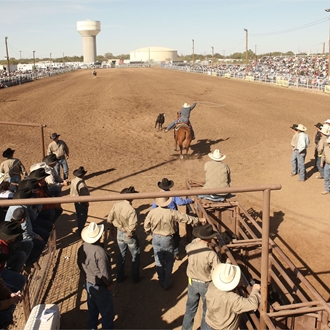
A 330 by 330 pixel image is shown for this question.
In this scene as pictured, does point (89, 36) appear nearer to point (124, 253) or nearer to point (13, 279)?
point (124, 253)

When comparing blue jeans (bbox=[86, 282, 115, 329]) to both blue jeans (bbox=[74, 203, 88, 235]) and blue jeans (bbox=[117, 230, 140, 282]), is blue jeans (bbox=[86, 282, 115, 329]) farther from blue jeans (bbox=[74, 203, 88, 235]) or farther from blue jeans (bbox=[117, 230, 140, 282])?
blue jeans (bbox=[74, 203, 88, 235])

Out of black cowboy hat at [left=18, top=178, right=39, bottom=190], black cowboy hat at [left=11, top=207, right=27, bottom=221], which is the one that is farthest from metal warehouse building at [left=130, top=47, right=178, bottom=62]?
black cowboy hat at [left=11, top=207, right=27, bottom=221]

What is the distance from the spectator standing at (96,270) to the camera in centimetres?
512

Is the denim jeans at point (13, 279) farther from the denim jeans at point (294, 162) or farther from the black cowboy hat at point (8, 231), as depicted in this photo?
the denim jeans at point (294, 162)

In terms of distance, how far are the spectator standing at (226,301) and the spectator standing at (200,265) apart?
570 millimetres

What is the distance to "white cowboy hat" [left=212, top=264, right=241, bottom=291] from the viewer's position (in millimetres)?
4285

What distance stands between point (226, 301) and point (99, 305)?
1.91 metres

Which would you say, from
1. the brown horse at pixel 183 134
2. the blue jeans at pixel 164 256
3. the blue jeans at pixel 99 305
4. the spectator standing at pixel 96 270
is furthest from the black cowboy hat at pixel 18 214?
the brown horse at pixel 183 134

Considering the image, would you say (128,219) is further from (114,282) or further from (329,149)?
(329,149)

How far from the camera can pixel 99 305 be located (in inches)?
206

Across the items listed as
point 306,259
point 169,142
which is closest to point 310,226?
point 306,259

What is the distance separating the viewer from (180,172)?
43.3 feet

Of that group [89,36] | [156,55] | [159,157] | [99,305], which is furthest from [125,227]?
[156,55]

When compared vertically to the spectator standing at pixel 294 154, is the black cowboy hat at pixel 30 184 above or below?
above
